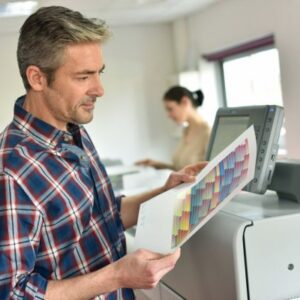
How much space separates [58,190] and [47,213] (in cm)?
5

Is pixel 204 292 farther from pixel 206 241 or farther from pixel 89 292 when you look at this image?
pixel 89 292

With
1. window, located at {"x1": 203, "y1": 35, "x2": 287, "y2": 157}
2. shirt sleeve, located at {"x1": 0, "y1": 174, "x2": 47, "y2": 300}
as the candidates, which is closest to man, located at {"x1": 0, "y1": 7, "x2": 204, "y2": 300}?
shirt sleeve, located at {"x1": 0, "y1": 174, "x2": 47, "y2": 300}

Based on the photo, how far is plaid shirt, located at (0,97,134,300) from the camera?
0.91m

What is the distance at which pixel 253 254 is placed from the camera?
96 centimetres

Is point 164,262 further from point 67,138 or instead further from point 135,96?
point 135,96

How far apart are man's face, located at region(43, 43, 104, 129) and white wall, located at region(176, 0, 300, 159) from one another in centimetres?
232

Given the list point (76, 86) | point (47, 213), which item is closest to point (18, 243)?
point (47, 213)

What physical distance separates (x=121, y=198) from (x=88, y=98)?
1.09 feet

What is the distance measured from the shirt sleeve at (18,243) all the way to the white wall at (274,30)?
2.53 metres

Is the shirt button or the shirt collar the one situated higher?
the shirt collar

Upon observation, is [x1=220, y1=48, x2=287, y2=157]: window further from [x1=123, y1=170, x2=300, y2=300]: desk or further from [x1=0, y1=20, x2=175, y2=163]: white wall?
[x1=123, y1=170, x2=300, y2=300]: desk

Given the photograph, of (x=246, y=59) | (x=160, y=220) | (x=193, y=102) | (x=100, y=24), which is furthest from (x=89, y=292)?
(x=246, y=59)

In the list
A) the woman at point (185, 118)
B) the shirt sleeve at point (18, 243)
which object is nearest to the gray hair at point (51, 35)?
the shirt sleeve at point (18, 243)

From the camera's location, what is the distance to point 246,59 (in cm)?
397
